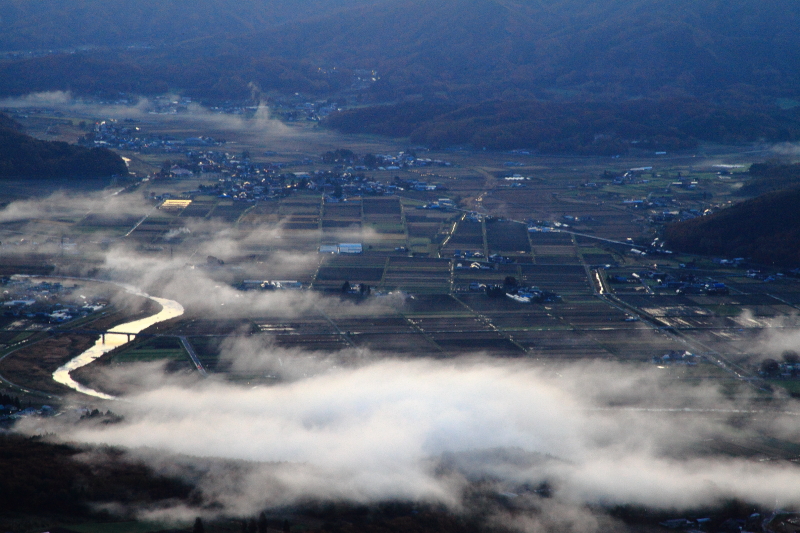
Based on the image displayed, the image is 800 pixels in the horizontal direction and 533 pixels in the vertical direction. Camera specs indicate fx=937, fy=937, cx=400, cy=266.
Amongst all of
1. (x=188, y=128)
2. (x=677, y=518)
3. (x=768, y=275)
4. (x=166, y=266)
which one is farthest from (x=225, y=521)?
(x=188, y=128)

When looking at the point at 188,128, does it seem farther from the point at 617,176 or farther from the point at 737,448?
the point at 737,448

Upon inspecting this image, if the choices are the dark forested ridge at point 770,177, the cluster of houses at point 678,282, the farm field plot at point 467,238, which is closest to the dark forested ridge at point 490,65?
the dark forested ridge at point 770,177

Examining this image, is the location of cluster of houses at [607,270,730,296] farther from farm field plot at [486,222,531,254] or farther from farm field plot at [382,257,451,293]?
farm field plot at [382,257,451,293]

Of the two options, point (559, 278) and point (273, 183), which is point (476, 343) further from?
point (273, 183)

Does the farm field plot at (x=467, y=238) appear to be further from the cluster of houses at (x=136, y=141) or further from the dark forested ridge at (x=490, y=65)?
the cluster of houses at (x=136, y=141)

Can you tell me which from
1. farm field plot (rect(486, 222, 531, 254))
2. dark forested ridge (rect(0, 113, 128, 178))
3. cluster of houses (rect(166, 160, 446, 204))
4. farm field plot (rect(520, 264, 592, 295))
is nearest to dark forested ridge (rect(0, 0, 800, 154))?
cluster of houses (rect(166, 160, 446, 204))

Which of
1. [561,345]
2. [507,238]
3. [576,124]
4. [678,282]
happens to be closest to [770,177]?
[576,124]
